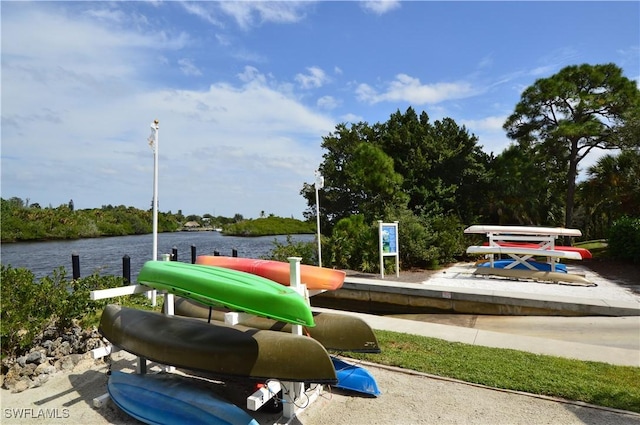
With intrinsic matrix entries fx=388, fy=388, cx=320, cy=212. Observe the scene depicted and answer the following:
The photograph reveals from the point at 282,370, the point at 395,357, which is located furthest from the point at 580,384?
the point at 282,370

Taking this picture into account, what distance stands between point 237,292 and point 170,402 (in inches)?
53.0

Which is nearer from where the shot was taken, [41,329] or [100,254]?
[41,329]

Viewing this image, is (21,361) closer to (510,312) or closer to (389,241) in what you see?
(510,312)

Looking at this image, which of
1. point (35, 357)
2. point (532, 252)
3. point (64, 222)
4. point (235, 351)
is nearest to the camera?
point (235, 351)

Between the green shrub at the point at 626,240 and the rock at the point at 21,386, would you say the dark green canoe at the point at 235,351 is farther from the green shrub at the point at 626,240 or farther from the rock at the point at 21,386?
the green shrub at the point at 626,240

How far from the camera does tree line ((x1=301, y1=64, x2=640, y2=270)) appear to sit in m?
15.0

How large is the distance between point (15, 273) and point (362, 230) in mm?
10489

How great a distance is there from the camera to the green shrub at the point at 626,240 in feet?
42.5

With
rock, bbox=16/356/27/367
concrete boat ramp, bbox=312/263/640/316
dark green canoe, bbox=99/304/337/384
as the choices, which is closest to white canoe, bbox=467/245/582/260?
concrete boat ramp, bbox=312/263/640/316

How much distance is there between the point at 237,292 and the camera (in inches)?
123

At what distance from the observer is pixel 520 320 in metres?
8.15

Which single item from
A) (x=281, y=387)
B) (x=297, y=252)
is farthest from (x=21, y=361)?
(x=297, y=252)

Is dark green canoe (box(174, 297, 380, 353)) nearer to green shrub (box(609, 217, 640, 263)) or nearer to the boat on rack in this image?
the boat on rack

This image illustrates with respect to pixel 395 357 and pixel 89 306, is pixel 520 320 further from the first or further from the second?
pixel 89 306
